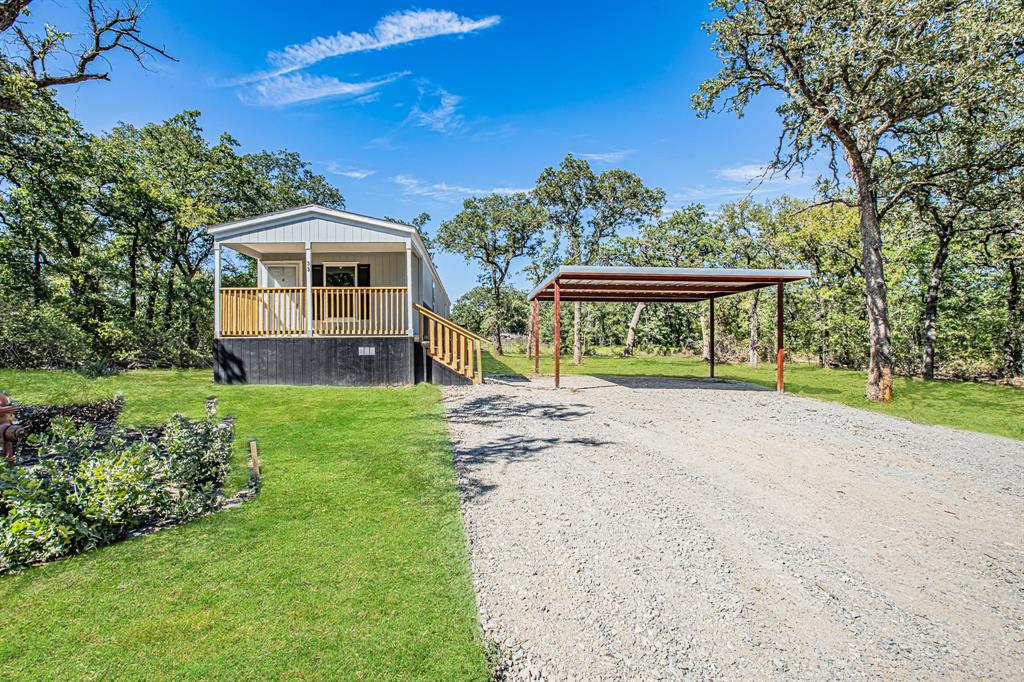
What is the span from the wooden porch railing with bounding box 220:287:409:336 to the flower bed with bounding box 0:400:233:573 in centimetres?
643

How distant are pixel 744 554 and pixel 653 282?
28.6 feet

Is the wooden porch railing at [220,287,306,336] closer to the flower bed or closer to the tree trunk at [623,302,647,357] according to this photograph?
the flower bed

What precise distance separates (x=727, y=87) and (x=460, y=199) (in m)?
14.4

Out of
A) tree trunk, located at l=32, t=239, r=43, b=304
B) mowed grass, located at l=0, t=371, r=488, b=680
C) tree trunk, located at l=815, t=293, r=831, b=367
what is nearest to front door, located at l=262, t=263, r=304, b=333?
mowed grass, located at l=0, t=371, r=488, b=680

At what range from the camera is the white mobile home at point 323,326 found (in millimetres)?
9867

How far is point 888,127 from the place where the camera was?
1007 centimetres

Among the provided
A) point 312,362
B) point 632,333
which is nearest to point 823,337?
point 632,333

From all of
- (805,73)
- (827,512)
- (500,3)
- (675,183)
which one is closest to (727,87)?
(805,73)

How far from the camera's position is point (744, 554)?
3039 millimetres

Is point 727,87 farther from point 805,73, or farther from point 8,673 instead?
point 8,673

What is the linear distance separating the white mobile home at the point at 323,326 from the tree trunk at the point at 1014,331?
15.8 metres

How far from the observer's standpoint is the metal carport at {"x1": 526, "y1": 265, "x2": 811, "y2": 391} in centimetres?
936

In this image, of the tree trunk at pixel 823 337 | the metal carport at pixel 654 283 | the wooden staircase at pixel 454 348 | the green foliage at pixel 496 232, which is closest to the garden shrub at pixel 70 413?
the wooden staircase at pixel 454 348

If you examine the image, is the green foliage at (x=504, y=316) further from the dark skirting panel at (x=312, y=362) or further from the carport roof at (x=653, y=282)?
the dark skirting panel at (x=312, y=362)
